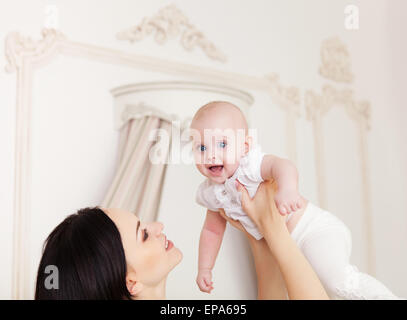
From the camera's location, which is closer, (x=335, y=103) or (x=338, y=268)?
(x=338, y=268)

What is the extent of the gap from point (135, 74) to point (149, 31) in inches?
10.0

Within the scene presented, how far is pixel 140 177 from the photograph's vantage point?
6.31 feet

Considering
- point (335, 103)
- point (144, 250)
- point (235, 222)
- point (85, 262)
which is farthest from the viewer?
point (335, 103)

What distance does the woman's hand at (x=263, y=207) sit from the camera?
126 centimetres

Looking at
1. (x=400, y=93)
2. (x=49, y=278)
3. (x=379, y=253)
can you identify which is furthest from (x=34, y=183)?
(x=400, y=93)

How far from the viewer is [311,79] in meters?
3.28

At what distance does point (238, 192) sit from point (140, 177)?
2.11ft

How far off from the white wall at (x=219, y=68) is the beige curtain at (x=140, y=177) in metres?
0.05

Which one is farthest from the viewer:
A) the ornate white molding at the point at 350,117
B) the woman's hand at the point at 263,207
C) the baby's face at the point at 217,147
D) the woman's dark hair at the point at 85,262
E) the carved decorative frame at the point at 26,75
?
the ornate white molding at the point at 350,117

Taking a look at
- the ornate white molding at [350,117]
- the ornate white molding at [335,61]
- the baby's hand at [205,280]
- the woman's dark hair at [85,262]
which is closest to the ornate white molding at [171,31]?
the ornate white molding at [350,117]

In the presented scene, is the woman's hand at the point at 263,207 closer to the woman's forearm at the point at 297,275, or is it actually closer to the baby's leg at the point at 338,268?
the woman's forearm at the point at 297,275

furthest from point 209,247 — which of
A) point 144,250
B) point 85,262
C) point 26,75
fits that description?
point 26,75

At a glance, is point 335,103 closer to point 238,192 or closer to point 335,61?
point 335,61
